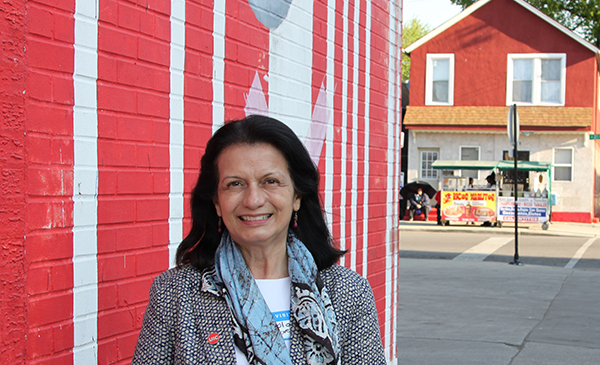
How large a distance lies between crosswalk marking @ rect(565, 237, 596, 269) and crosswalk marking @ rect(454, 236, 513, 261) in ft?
5.68

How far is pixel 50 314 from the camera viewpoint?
7.68 ft

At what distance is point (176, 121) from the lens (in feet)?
9.86

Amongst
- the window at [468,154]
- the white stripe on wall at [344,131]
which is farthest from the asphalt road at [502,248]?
the white stripe on wall at [344,131]

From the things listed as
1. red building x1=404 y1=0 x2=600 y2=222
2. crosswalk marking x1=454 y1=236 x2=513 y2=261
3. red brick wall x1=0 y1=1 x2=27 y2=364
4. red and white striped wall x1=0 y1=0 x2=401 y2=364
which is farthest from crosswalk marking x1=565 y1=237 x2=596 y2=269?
red brick wall x1=0 y1=1 x2=27 y2=364

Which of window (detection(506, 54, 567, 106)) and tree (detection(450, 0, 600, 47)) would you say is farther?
tree (detection(450, 0, 600, 47))

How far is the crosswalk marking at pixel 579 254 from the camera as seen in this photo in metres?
13.1

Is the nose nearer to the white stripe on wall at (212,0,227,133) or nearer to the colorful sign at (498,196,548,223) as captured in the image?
the white stripe on wall at (212,0,227,133)

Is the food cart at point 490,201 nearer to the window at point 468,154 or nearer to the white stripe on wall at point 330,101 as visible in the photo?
the window at point 468,154

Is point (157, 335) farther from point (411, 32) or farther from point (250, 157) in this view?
point (411, 32)

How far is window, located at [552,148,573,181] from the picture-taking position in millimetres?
25281

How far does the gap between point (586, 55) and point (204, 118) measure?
82.5 feet

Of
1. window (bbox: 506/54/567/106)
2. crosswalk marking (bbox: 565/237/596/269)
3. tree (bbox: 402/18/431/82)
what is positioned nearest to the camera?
crosswalk marking (bbox: 565/237/596/269)

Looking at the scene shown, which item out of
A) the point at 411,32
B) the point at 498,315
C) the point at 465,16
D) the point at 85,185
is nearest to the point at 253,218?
the point at 85,185

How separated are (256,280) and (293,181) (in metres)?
0.37
